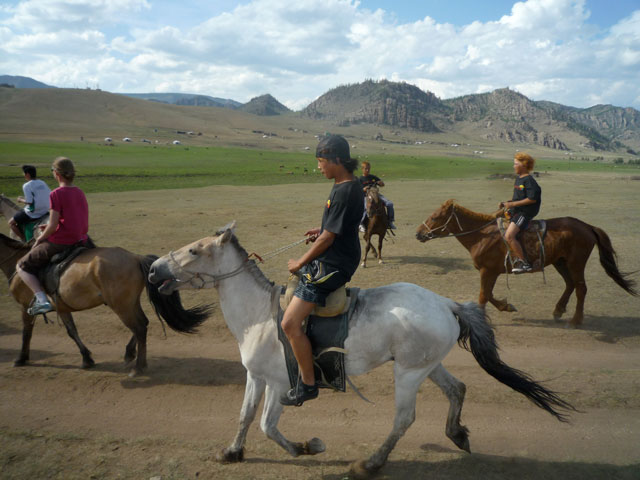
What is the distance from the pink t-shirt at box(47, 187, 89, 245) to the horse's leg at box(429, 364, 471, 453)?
213 inches

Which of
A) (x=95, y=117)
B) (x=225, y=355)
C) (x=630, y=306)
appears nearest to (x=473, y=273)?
(x=630, y=306)

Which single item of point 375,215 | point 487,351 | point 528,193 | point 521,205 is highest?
point 528,193

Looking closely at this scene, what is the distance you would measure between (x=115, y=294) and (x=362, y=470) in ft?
14.4

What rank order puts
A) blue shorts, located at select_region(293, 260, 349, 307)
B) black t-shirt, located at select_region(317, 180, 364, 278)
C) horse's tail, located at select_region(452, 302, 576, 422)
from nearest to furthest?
black t-shirt, located at select_region(317, 180, 364, 278), blue shorts, located at select_region(293, 260, 349, 307), horse's tail, located at select_region(452, 302, 576, 422)

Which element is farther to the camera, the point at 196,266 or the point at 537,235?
the point at 537,235

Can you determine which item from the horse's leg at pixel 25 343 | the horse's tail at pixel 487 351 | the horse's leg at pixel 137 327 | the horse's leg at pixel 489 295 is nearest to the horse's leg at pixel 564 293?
the horse's leg at pixel 489 295

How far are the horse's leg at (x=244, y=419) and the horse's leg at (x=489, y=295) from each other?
17.9 feet

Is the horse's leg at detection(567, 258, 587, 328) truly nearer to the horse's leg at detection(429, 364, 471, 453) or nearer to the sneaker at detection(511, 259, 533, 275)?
the sneaker at detection(511, 259, 533, 275)

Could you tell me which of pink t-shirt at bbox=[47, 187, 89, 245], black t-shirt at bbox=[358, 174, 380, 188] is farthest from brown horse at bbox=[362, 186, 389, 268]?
pink t-shirt at bbox=[47, 187, 89, 245]

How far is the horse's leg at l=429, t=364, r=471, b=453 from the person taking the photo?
438 centimetres

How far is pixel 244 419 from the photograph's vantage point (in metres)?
4.39

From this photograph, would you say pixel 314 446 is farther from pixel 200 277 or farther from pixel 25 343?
pixel 25 343

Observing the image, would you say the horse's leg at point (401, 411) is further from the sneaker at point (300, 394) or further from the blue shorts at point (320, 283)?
the blue shorts at point (320, 283)

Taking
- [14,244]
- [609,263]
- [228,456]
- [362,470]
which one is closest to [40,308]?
[14,244]
